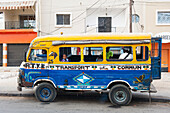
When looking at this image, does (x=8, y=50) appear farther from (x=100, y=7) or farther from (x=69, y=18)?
(x=100, y=7)

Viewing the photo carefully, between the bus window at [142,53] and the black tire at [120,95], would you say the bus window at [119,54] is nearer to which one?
the bus window at [142,53]

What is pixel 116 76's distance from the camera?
7191 mm

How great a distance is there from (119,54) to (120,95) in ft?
5.45

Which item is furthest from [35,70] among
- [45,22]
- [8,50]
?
[8,50]

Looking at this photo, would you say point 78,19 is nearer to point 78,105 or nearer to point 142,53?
point 142,53

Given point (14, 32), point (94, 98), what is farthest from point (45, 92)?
point (14, 32)

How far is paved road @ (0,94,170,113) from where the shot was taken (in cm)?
665

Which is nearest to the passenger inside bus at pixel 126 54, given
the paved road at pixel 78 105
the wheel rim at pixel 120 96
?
the wheel rim at pixel 120 96

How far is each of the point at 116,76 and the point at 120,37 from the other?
5.14 ft

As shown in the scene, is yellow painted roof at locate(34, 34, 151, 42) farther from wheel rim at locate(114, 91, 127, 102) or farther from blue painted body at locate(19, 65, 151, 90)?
wheel rim at locate(114, 91, 127, 102)

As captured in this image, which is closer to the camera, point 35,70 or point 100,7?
point 35,70

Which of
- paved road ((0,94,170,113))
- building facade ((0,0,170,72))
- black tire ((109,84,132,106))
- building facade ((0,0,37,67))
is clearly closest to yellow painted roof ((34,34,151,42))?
black tire ((109,84,132,106))

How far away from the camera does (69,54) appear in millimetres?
7473

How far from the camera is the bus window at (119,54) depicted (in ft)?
23.6
